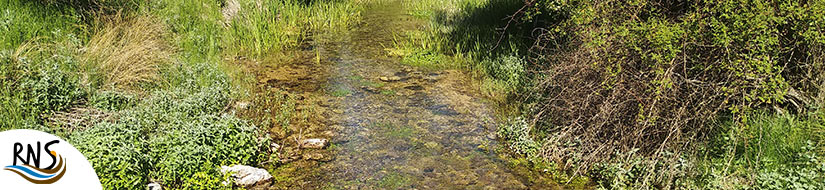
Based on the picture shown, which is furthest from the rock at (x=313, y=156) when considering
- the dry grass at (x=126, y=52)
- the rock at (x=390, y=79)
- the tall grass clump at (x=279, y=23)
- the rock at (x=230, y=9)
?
the rock at (x=230, y=9)

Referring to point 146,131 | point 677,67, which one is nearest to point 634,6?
point 677,67

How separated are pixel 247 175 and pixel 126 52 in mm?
2833

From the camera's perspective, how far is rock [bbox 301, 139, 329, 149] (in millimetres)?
6461

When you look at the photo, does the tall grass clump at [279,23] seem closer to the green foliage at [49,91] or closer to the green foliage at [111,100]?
the green foliage at [111,100]

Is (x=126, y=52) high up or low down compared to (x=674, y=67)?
down

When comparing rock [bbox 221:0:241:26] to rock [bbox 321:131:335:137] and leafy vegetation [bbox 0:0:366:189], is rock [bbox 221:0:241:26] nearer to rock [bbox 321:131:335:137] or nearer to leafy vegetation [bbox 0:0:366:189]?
leafy vegetation [bbox 0:0:366:189]

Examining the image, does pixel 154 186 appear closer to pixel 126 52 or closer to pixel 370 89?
pixel 126 52

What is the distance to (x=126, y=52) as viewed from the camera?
7.21 metres

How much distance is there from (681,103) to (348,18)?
9.27 metres

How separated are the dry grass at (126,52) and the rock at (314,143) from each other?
6.62 ft

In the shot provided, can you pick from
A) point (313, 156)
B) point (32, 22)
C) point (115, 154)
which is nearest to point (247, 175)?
point (313, 156)

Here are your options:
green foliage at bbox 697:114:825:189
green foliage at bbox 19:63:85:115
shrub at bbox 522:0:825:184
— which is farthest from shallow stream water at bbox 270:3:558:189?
green foliage at bbox 19:63:85:115

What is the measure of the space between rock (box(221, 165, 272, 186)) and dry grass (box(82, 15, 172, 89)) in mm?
1926

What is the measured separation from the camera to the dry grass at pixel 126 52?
6.78m
